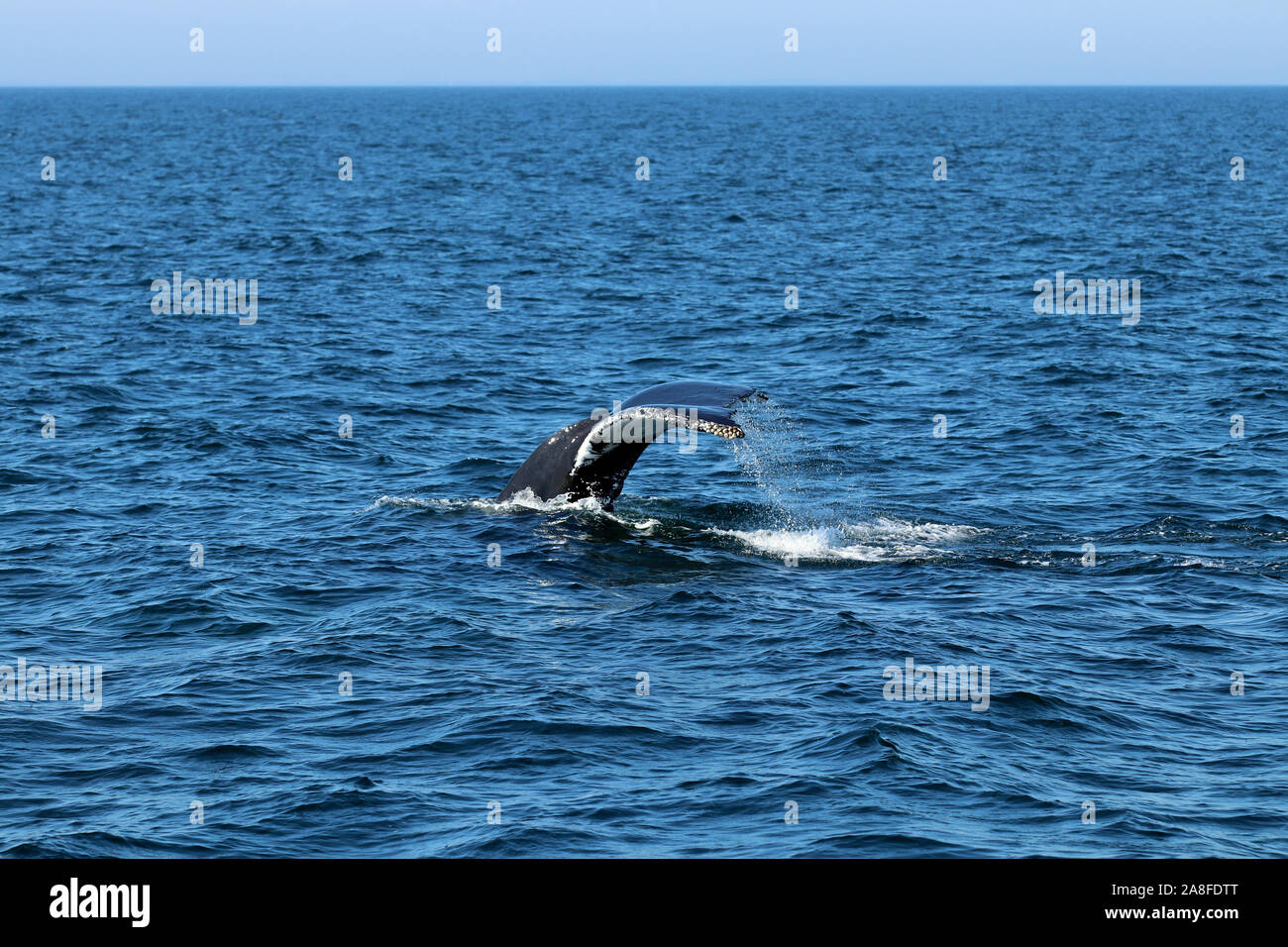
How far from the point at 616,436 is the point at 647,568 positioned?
76.6 inches

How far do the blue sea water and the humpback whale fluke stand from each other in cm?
51

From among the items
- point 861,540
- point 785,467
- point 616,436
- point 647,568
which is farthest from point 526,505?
point 785,467

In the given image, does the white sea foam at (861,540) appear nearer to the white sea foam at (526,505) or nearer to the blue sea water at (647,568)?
the blue sea water at (647,568)

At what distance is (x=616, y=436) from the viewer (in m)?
20.6

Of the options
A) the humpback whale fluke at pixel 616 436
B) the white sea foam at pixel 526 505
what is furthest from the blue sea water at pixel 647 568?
the humpback whale fluke at pixel 616 436

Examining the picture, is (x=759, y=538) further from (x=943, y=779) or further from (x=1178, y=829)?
(x=1178, y=829)

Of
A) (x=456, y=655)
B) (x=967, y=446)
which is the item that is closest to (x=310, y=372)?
(x=967, y=446)

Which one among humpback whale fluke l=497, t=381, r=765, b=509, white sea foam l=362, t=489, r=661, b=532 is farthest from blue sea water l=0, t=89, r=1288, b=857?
humpback whale fluke l=497, t=381, r=765, b=509

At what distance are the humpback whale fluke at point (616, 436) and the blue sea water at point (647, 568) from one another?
51cm

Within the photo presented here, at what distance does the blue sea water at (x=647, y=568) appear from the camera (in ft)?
43.1

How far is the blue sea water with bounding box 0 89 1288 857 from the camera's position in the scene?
13.1m

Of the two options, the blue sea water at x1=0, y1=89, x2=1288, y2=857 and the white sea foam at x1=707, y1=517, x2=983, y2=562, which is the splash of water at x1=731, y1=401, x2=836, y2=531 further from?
the white sea foam at x1=707, y1=517, x2=983, y2=562

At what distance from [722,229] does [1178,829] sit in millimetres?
56243
